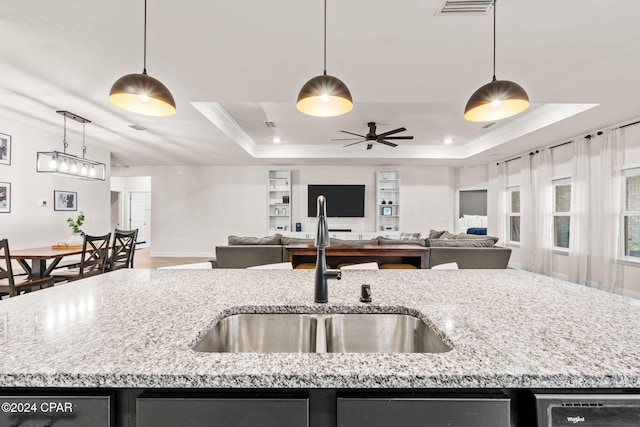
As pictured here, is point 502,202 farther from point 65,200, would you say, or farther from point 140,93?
point 65,200

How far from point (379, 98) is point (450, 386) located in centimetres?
324

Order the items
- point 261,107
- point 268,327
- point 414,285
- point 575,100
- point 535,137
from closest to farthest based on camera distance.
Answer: point 268,327, point 414,285, point 575,100, point 261,107, point 535,137

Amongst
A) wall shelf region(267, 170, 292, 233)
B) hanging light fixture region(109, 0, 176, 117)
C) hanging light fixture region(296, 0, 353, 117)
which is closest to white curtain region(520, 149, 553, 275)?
wall shelf region(267, 170, 292, 233)

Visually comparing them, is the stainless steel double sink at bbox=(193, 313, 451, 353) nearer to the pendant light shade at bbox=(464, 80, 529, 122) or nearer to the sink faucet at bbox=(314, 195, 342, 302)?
the sink faucet at bbox=(314, 195, 342, 302)

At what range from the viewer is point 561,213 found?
559 cm

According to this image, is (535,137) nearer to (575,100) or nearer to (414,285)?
(575,100)

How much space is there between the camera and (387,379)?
23.9 inches

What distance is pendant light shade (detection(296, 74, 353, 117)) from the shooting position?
57.9 inches

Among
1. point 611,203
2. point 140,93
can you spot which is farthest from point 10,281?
point 611,203

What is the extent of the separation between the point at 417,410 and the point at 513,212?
7.69 metres

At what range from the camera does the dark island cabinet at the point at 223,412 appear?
62 centimetres

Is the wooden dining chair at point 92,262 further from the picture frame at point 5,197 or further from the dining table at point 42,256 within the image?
the picture frame at point 5,197

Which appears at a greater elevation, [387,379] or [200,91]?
[200,91]

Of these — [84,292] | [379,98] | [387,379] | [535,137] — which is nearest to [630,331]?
[387,379]
